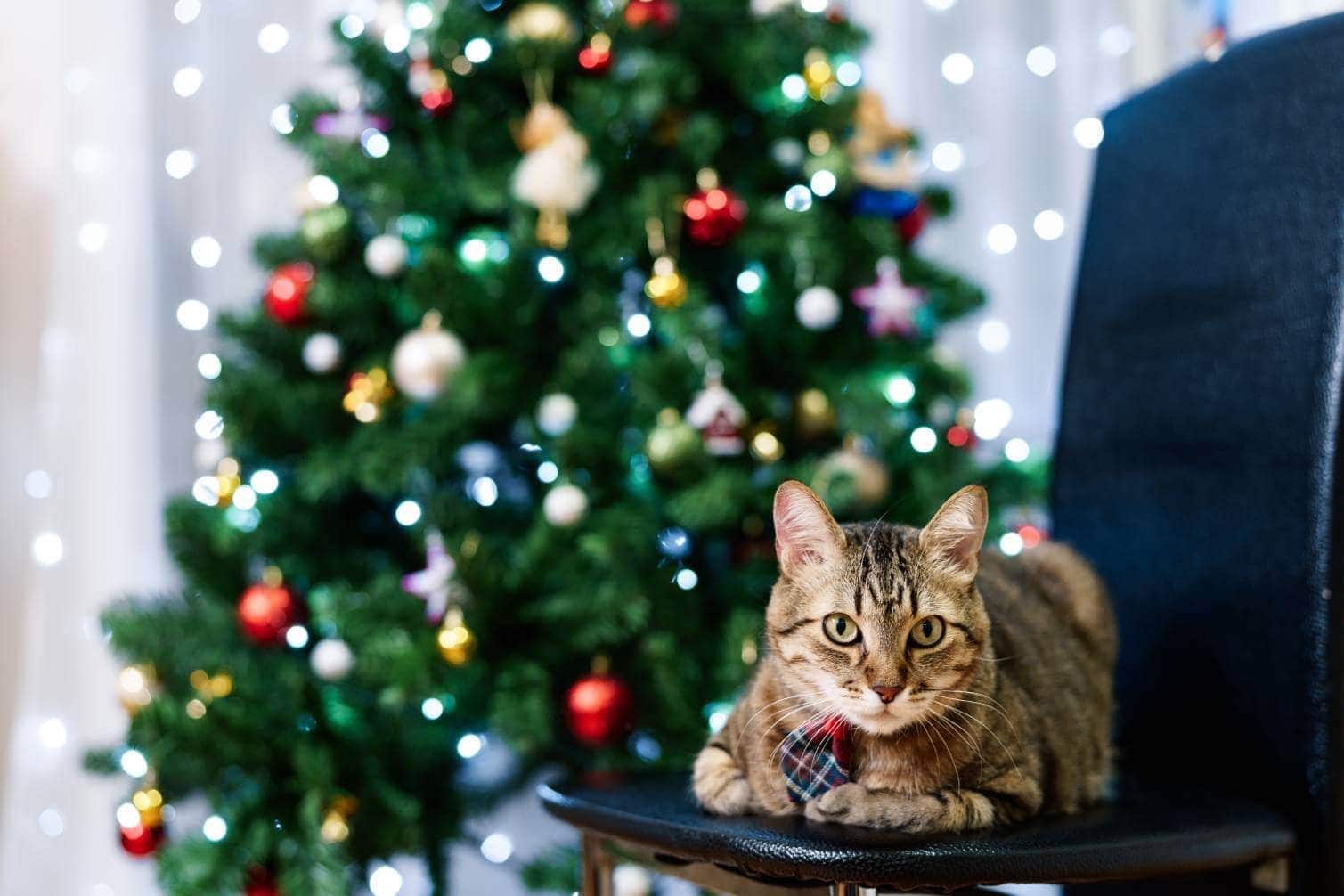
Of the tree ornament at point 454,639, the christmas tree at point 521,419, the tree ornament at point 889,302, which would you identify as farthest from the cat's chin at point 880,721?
the tree ornament at point 889,302

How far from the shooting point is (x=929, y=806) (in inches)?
27.9

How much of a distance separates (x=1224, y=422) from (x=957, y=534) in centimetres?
37

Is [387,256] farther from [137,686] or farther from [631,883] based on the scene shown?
[631,883]

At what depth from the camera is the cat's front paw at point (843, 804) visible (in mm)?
719

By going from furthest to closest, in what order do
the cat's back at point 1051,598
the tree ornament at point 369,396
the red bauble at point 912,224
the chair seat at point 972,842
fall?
the red bauble at point 912,224 → the tree ornament at point 369,396 → the cat's back at point 1051,598 → the chair seat at point 972,842

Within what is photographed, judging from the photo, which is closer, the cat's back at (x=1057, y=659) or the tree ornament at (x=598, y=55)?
the cat's back at (x=1057, y=659)

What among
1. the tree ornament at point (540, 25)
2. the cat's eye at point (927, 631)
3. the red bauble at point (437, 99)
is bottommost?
the cat's eye at point (927, 631)

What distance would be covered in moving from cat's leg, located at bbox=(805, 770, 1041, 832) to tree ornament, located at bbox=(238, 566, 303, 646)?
3.03 ft

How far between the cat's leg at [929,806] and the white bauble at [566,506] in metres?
0.71

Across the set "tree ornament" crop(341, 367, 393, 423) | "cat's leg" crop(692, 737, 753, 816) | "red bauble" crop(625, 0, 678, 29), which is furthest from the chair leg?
"red bauble" crop(625, 0, 678, 29)

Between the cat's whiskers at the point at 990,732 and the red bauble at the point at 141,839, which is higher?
the cat's whiskers at the point at 990,732

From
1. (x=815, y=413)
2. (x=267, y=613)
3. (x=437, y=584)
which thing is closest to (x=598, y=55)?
(x=815, y=413)

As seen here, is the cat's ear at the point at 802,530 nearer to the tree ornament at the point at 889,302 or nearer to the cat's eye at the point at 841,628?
the cat's eye at the point at 841,628

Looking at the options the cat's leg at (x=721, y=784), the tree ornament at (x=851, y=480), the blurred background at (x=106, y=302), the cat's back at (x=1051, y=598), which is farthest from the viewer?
the blurred background at (x=106, y=302)
